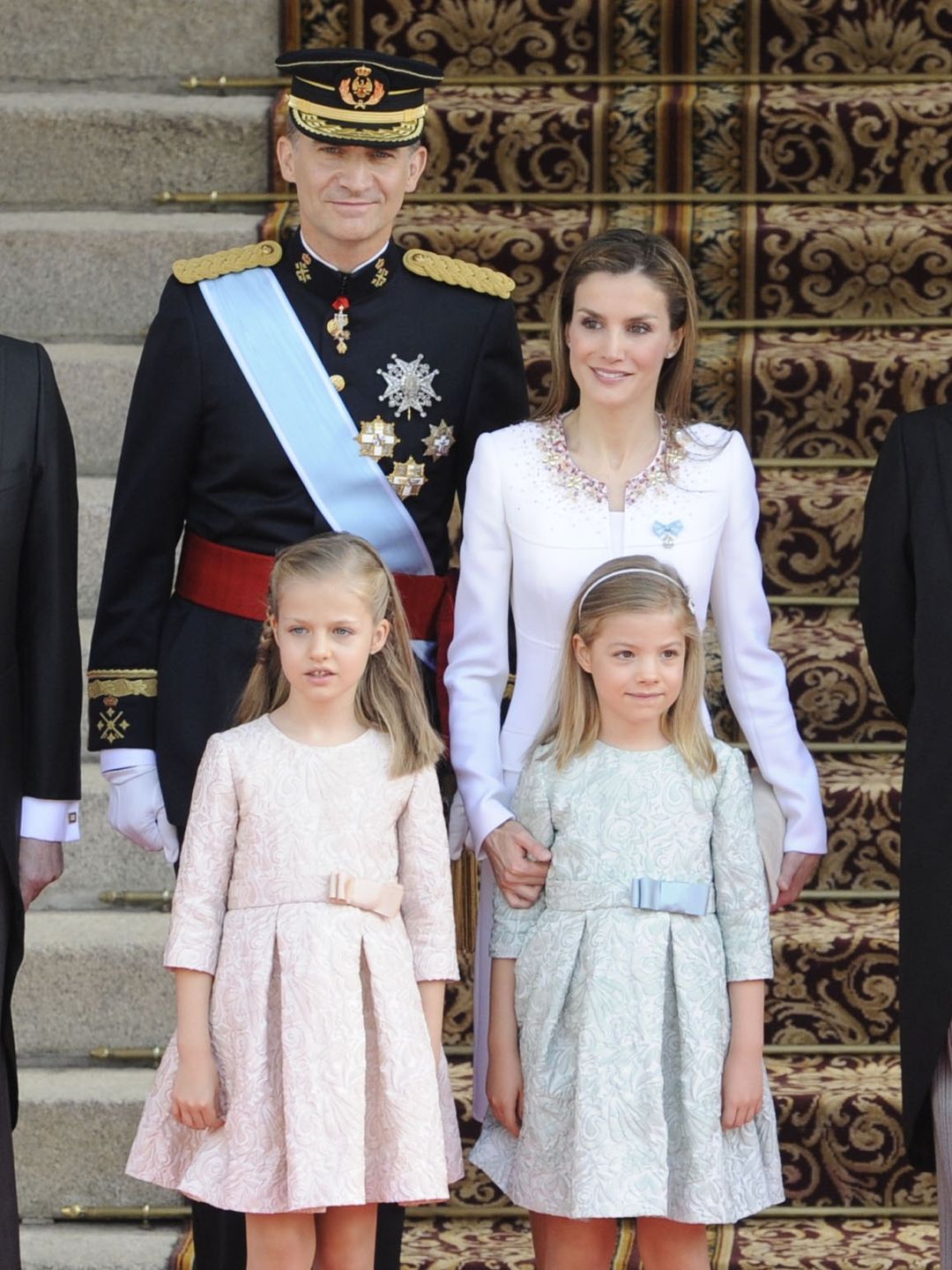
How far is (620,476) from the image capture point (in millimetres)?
2469

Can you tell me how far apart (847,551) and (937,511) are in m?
1.47

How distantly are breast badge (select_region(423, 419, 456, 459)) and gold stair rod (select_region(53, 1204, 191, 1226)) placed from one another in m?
1.25

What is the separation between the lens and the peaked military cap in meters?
2.44

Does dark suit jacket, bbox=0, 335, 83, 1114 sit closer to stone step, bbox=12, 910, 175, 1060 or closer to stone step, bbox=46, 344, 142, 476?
stone step, bbox=12, 910, 175, 1060

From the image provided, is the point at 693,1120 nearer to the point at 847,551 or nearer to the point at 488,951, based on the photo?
the point at 488,951

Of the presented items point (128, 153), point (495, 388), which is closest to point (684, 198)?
point (128, 153)

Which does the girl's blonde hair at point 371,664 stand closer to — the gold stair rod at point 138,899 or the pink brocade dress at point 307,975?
the pink brocade dress at point 307,975

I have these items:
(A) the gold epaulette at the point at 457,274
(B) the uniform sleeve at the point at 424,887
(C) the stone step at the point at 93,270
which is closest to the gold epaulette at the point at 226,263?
(A) the gold epaulette at the point at 457,274

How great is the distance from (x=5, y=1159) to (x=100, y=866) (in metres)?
1.33

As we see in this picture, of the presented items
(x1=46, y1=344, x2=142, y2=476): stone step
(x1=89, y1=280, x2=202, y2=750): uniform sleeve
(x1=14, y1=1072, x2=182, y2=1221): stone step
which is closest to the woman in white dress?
(x1=89, y1=280, x2=202, y2=750): uniform sleeve

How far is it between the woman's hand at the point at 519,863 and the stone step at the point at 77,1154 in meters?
1.06

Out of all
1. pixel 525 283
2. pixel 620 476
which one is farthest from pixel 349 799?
pixel 525 283

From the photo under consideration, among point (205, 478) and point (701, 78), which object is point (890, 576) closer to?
point (205, 478)

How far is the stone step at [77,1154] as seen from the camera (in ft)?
10.5
